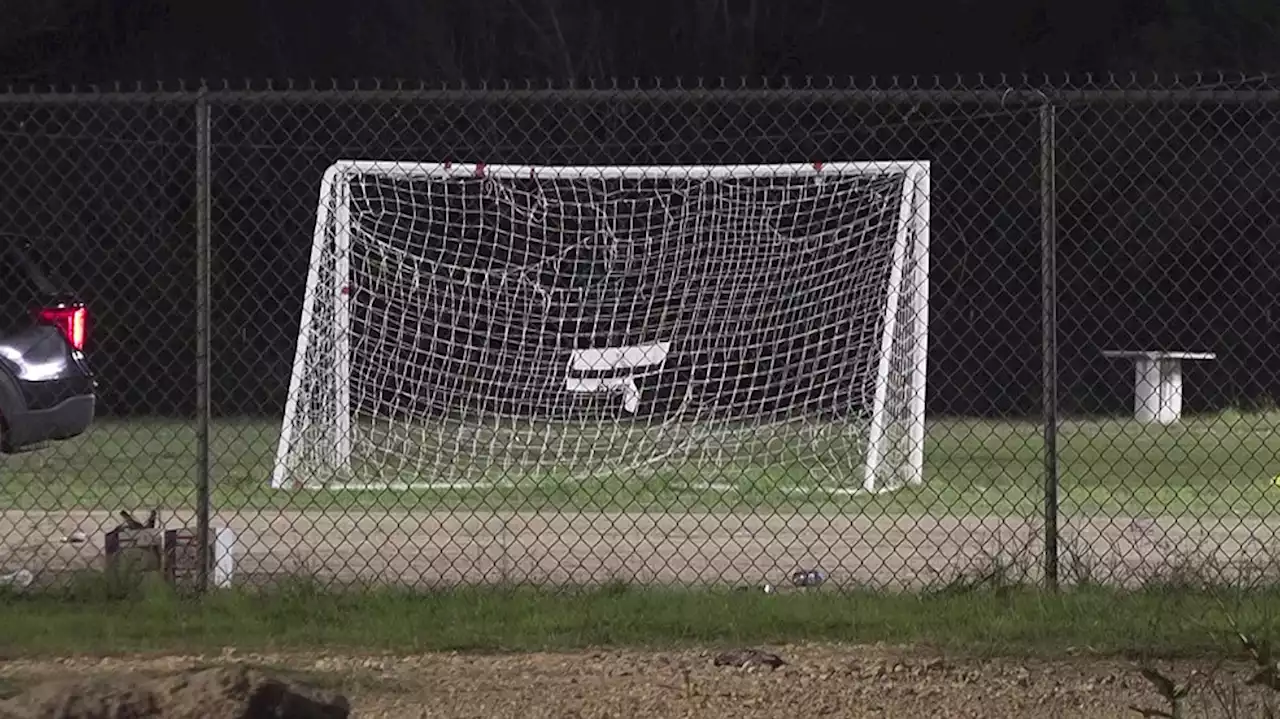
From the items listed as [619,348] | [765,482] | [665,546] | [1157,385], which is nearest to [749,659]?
[665,546]

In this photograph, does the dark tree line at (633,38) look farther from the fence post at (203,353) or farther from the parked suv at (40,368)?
the fence post at (203,353)

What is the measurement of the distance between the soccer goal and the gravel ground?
153 cm

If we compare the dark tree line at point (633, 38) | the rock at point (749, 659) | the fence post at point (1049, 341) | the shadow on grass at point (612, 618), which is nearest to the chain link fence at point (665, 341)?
the fence post at point (1049, 341)

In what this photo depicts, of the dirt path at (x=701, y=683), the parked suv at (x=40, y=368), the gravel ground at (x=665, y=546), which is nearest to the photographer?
the dirt path at (x=701, y=683)

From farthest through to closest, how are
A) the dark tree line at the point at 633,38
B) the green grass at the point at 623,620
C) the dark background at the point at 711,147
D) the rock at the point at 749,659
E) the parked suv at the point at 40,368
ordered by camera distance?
the dark tree line at the point at 633,38 → the dark background at the point at 711,147 → the parked suv at the point at 40,368 → the green grass at the point at 623,620 → the rock at the point at 749,659

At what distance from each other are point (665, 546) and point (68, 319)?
156 inches

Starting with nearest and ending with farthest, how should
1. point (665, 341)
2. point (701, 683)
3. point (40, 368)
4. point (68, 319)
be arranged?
point (701, 683)
point (40, 368)
point (68, 319)
point (665, 341)

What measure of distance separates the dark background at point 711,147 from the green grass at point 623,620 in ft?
31.3

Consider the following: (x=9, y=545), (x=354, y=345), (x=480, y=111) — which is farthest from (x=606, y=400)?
(x=480, y=111)

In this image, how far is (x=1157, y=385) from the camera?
15633 mm

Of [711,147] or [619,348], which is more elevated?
[711,147]

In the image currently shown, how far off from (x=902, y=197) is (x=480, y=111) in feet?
28.0

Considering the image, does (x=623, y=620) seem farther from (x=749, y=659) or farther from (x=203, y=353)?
(x=203, y=353)

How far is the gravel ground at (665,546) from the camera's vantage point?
6.76 meters
